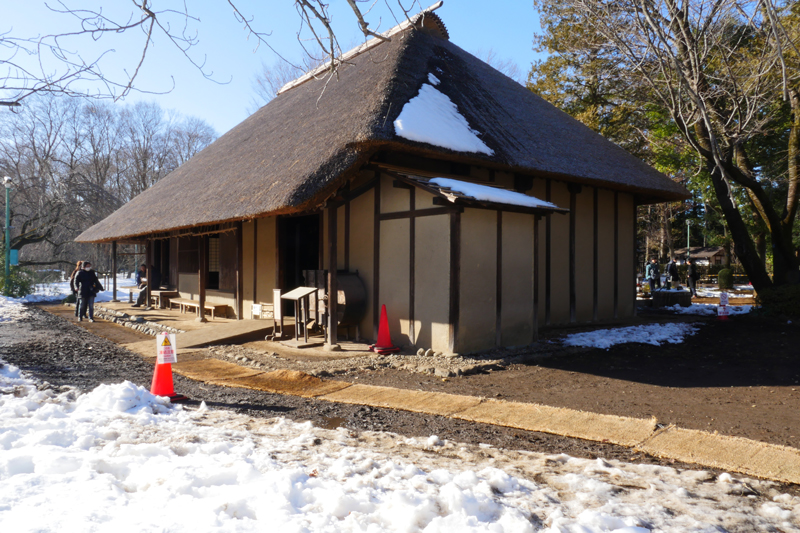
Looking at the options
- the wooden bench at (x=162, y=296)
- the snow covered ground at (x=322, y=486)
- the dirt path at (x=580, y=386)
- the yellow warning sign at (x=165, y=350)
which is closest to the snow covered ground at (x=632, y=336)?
the dirt path at (x=580, y=386)

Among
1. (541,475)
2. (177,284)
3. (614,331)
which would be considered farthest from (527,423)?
(177,284)

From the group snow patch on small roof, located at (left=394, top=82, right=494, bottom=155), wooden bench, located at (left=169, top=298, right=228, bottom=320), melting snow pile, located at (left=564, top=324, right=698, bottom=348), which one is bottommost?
melting snow pile, located at (left=564, top=324, right=698, bottom=348)

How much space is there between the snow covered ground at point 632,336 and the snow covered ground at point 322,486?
222 inches

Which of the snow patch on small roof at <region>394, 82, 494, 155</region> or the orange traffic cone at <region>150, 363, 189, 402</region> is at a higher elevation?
the snow patch on small roof at <region>394, 82, 494, 155</region>

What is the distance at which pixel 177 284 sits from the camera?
16.1 m

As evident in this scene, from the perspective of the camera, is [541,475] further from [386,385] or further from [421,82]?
[421,82]

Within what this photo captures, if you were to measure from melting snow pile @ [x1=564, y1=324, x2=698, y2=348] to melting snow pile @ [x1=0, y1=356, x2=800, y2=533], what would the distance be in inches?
221

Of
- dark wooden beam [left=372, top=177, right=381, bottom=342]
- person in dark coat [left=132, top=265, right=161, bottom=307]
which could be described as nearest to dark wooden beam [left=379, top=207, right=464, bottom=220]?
dark wooden beam [left=372, top=177, right=381, bottom=342]

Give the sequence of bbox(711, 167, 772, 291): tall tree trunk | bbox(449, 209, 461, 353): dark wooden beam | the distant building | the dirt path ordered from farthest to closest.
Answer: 1. the distant building
2. bbox(711, 167, 772, 291): tall tree trunk
3. bbox(449, 209, 461, 353): dark wooden beam
4. the dirt path

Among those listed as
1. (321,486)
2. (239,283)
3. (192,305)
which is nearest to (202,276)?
(239,283)

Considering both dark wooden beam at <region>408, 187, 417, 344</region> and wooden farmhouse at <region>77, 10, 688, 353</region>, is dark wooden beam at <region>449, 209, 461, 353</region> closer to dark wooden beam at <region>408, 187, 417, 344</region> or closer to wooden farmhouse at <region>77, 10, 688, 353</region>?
wooden farmhouse at <region>77, 10, 688, 353</region>

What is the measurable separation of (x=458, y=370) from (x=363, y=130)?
149 inches

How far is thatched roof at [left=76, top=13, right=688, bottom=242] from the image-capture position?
7.98 meters

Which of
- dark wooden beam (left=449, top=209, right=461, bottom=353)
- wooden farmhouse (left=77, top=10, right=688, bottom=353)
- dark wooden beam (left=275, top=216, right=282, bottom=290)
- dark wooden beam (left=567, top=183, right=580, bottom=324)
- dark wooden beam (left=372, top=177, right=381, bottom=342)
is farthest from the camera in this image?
dark wooden beam (left=567, top=183, right=580, bottom=324)
